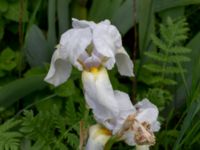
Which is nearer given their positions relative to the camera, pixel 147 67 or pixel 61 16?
pixel 147 67

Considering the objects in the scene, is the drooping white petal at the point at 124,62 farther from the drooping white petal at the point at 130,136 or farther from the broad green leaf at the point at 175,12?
the broad green leaf at the point at 175,12

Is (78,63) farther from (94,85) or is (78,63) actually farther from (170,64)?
(170,64)

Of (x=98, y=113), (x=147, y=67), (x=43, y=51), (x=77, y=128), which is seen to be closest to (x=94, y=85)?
(x=98, y=113)

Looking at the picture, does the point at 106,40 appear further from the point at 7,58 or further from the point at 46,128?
the point at 7,58

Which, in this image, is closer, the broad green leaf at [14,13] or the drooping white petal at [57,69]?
the drooping white petal at [57,69]

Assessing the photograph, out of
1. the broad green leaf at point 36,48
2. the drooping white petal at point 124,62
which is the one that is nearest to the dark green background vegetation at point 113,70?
the broad green leaf at point 36,48

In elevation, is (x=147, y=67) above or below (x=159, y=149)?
above

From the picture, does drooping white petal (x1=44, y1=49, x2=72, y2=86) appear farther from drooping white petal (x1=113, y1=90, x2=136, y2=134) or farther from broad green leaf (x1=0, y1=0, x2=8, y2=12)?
broad green leaf (x1=0, y1=0, x2=8, y2=12)

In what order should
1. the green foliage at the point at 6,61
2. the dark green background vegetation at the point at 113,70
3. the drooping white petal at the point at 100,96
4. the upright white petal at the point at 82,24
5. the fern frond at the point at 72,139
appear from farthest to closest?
the green foliage at the point at 6,61 < the dark green background vegetation at the point at 113,70 < the fern frond at the point at 72,139 < the upright white petal at the point at 82,24 < the drooping white petal at the point at 100,96
